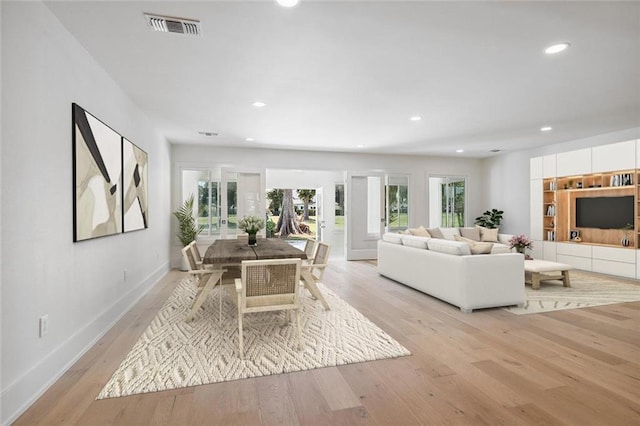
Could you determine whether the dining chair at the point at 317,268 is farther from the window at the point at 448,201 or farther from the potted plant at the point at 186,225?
the window at the point at 448,201

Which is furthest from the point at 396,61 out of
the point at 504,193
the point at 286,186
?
the point at 286,186

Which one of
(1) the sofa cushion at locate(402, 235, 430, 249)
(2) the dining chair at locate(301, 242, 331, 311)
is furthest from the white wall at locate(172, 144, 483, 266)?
(2) the dining chair at locate(301, 242, 331, 311)

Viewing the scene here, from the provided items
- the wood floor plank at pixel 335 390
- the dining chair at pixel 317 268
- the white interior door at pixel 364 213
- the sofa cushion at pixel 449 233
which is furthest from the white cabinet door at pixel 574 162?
the wood floor plank at pixel 335 390

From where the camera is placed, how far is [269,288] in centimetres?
288

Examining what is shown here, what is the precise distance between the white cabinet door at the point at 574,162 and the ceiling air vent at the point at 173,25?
6.93 m

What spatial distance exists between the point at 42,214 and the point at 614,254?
7882mm

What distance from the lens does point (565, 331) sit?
132 inches


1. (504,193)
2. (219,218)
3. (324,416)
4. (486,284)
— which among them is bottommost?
(324,416)

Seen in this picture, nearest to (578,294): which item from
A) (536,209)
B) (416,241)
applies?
(416,241)

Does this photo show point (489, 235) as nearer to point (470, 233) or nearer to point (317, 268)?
point (470, 233)

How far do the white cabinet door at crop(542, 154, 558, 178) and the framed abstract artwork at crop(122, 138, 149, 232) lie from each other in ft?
24.7

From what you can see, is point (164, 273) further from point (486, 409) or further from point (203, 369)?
point (486, 409)

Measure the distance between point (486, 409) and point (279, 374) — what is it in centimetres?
139

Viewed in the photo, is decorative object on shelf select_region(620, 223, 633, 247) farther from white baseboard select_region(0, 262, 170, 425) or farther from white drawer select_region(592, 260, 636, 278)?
white baseboard select_region(0, 262, 170, 425)
